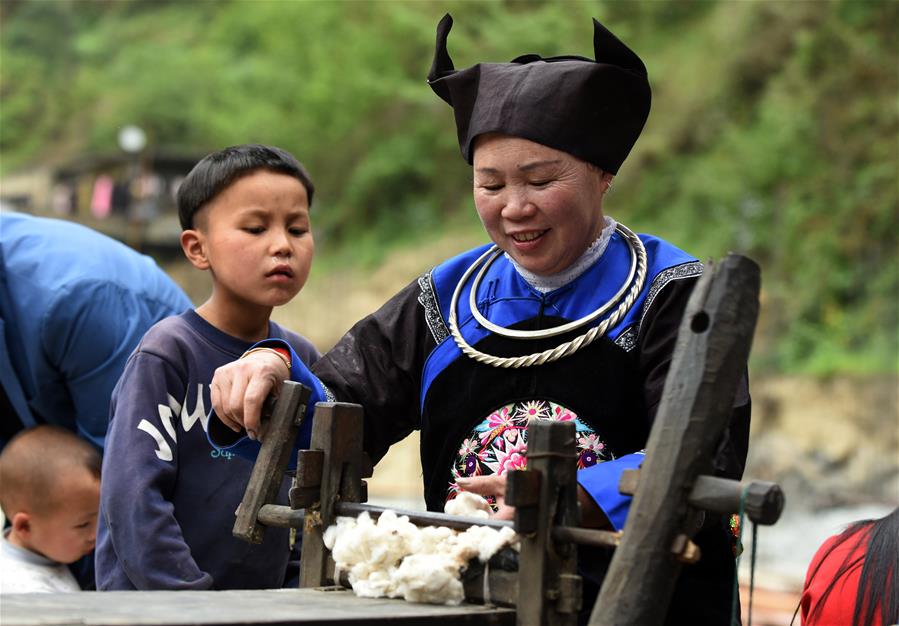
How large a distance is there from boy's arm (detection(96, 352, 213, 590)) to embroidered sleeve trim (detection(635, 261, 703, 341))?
3.94 feet

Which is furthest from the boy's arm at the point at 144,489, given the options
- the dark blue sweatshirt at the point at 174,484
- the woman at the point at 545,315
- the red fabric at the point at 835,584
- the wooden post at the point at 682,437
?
the red fabric at the point at 835,584

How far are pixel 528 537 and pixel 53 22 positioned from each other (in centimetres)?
4297

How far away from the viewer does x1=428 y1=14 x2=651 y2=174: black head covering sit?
2197mm

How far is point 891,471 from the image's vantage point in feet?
41.1

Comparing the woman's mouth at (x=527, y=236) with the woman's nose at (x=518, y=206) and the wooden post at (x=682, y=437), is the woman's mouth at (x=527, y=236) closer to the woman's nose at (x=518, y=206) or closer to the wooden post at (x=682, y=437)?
the woman's nose at (x=518, y=206)

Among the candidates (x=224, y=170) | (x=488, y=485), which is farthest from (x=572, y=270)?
(x=224, y=170)

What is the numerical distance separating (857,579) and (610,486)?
0.95 m

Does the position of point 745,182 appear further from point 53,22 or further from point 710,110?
point 53,22

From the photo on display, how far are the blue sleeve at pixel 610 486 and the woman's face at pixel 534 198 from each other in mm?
488

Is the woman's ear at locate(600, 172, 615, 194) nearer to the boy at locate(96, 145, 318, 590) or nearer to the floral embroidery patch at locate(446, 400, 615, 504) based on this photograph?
the floral embroidery patch at locate(446, 400, 615, 504)

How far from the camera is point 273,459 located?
2.26 metres

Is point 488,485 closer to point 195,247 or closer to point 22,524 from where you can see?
point 195,247

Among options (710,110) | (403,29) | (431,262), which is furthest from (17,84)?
(710,110)

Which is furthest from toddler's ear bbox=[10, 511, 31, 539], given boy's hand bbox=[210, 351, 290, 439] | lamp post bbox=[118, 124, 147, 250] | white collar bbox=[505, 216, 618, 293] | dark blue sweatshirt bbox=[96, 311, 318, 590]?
lamp post bbox=[118, 124, 147, 250]
